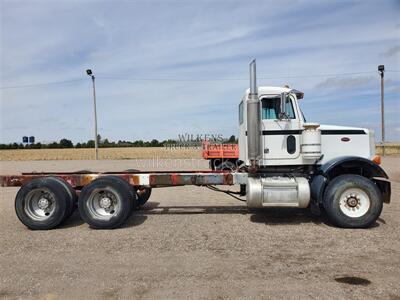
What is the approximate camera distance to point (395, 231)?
7.55 m

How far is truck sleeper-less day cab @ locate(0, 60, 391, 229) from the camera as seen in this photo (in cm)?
796

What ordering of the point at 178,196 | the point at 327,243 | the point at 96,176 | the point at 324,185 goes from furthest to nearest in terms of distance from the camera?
the point at 178,196 < the point at 96,176 < the point at 324,185 < the point at 327,243

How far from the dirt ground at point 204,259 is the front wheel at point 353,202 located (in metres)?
0.25

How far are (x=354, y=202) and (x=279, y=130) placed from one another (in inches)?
81.2

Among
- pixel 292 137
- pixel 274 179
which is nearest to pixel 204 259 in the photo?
pixel 274 179

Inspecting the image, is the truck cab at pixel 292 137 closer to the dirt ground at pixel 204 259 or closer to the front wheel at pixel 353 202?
the front wheel at pixel 353 202

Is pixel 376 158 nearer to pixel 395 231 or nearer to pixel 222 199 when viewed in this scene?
pixel 395 231

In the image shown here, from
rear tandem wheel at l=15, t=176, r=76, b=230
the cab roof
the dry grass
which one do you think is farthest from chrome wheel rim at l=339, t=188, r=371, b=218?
the dry grass

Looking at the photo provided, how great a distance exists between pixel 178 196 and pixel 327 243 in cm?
662

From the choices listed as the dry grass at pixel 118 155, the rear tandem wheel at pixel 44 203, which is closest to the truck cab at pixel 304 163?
the rear tandem wheel at pixel 44 203

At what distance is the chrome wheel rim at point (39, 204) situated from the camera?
821 centimetres

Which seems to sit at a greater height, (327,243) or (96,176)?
(96,176)

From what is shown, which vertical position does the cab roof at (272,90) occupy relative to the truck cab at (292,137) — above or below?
above

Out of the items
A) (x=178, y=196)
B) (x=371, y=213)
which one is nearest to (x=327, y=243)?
(x=371, y=213)
